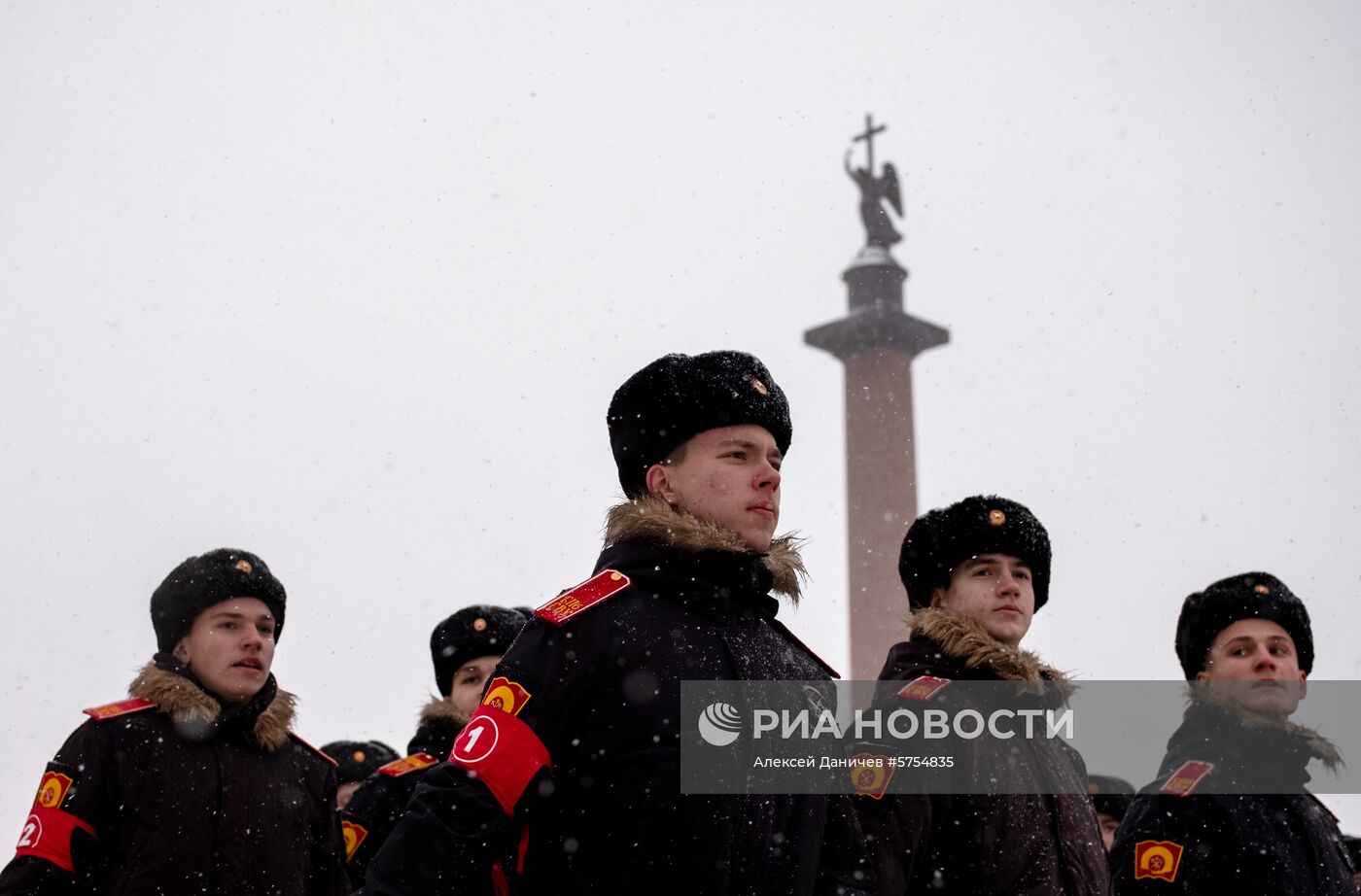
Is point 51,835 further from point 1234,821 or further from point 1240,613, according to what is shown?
point 1240,613

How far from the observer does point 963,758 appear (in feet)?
14.3

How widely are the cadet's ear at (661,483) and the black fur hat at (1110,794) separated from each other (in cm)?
531

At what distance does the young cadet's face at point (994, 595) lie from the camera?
4.73 m

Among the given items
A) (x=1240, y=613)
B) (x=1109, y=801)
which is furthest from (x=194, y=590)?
(x=1109, y=801)

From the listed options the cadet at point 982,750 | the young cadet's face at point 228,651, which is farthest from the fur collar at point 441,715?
the cadet at point 982,750

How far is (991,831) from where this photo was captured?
421cm

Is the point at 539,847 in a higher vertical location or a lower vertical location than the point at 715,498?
lower

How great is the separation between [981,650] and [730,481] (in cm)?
144

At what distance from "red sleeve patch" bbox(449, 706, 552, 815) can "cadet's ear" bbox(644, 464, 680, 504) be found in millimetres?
693

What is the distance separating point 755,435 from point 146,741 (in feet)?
8.63

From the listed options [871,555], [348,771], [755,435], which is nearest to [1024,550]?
[755,435]

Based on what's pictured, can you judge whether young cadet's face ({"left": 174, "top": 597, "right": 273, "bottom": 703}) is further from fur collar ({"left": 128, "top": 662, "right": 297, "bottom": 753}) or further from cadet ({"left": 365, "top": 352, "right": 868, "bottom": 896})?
cadet ({"left": 365, "top": 352, "right": 868, "bottom": 896})

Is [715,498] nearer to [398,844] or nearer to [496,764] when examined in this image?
[496,764]

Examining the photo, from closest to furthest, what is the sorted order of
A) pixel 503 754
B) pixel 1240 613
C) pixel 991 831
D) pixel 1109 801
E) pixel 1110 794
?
pixel 503 754
pixel 991 831
pixel 1240 613
pixel 1109 801
pixel 1110 794
